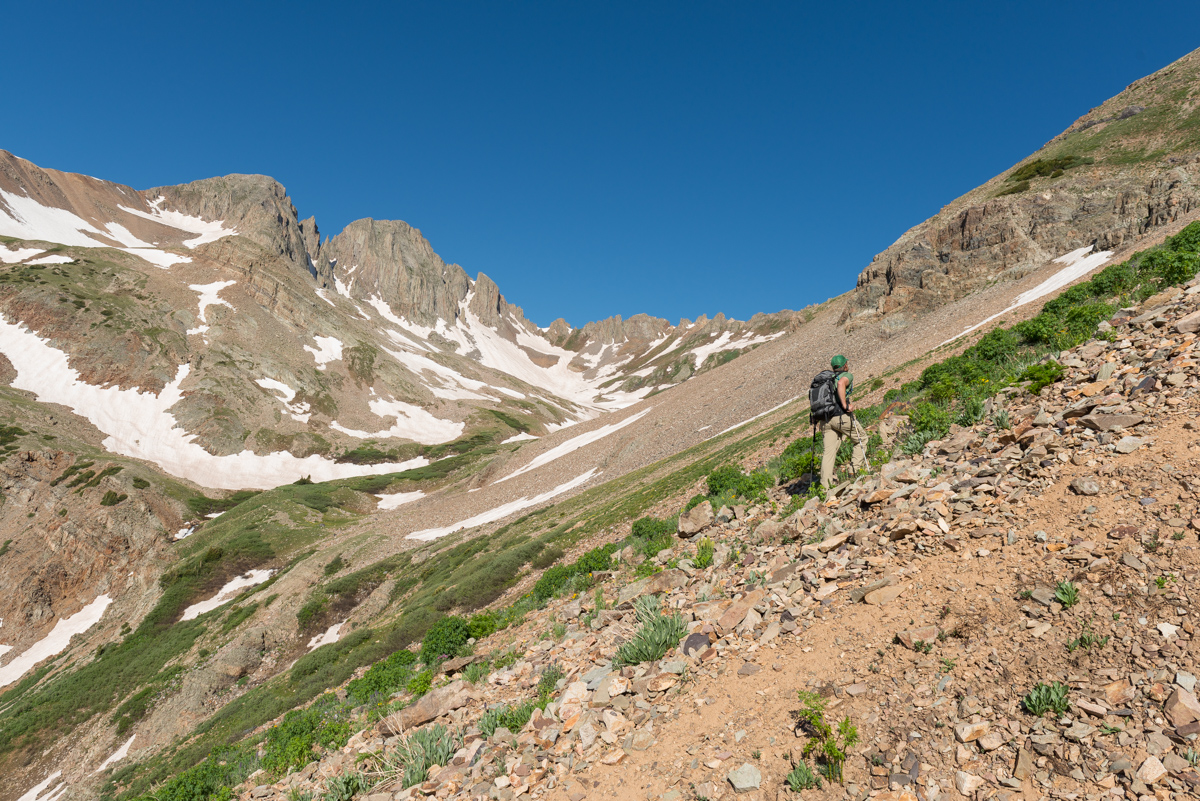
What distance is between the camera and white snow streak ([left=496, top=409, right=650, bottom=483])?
5538 centimetres

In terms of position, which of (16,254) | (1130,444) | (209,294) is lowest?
(1130,444)

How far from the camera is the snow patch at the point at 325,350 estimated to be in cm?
11738

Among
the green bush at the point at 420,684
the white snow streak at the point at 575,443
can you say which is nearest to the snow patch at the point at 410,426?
the white snow streak at the point at 575,443

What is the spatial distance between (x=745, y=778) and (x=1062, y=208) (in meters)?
54.1

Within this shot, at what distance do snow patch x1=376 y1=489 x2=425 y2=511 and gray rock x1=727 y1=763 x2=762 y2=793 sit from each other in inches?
2858

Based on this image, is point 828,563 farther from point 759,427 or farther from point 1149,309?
point 759,427

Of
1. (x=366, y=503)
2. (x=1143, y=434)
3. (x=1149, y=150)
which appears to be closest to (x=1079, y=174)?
(x=1149, y=150)

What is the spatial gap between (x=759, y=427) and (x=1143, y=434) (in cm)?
2192

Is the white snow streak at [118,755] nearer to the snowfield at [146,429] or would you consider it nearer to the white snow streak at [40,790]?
the white snow streak at [40,790]

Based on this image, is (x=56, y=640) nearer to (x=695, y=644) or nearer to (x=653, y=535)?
(x=653, y=535)

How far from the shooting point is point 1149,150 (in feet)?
143

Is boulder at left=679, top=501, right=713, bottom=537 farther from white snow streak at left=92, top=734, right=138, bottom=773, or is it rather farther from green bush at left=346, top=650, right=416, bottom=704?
white snow streak at left=92, top=734, right=138, bottom=773

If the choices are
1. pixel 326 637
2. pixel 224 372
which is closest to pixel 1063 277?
pixel 326 637

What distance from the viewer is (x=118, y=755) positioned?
27.1 meters
